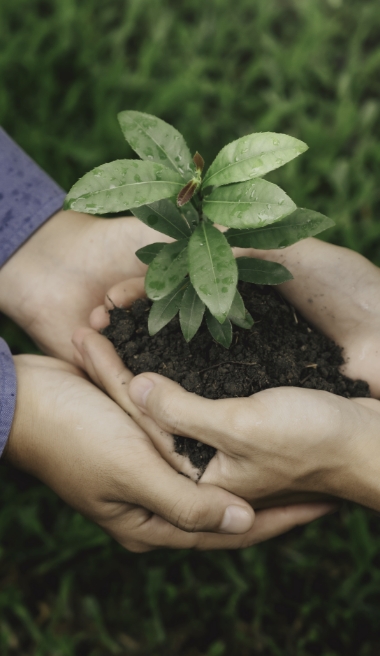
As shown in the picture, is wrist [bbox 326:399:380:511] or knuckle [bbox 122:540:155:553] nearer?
wrist [bbox 326:399:380:511]

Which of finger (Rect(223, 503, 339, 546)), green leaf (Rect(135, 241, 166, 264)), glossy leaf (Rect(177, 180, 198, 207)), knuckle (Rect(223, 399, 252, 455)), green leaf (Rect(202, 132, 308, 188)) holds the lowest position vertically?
finger (Rect(223, 503, 339, 546))

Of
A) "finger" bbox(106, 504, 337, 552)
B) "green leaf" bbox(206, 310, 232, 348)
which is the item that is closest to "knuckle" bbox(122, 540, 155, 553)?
"finger" bbox(106, 504, 337, 552)

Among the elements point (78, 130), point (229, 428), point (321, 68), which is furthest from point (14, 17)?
point (229, 428)

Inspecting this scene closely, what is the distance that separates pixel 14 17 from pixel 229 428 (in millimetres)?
2978

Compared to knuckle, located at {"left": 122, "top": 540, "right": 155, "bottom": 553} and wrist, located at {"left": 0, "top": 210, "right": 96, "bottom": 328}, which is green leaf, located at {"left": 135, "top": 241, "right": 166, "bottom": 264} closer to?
wrist, located at {"left": 0, "top": 210, "right": 96, "bottom": 328}

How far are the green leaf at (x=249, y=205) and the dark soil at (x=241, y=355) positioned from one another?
47 centimetres

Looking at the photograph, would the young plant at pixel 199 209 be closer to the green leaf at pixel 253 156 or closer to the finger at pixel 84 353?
the green leaf at pixel 253 156

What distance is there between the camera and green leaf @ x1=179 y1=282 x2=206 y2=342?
1536 millimetres

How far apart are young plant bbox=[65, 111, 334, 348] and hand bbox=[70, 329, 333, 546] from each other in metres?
0.28

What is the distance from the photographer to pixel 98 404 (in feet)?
5.60

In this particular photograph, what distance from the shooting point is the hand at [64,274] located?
215 cm

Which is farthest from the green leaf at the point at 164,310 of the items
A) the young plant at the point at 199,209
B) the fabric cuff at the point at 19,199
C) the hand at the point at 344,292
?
the fabric cuff at the point at 19,199

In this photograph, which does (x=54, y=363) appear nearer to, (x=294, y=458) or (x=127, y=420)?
(x=127, y=420)

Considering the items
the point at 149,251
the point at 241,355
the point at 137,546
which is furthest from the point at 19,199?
the point at 137,546
